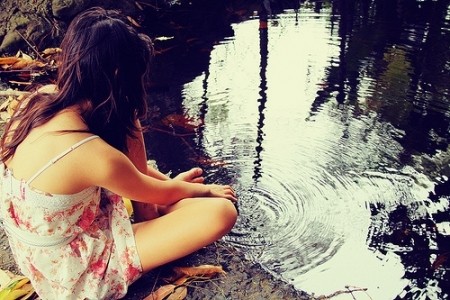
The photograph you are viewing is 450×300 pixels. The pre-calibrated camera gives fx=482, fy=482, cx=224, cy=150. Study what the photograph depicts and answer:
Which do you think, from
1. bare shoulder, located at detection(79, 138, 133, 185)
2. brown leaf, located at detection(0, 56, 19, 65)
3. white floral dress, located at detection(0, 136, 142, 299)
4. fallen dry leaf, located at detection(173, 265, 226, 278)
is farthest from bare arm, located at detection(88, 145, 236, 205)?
brown leaf, located at detection(0, 56, 19, 65)

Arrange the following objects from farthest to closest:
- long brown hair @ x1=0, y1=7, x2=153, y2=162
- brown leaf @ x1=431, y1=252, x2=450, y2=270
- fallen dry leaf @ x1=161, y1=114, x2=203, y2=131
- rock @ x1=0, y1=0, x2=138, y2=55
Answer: rock @ x1=0, y1=0, x2=138, y2=55 → fallen dry leaf @ x1=161, y1=114, x2=203, y2=131 → brown leaf @ x1=431, y1=252, x2=450, y2=270 → long brown hair @ x1=0, y1=7, x2=153, y2=162

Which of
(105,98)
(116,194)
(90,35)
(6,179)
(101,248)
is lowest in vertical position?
(101,248)

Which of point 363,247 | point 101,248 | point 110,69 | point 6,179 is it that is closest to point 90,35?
point 110,69

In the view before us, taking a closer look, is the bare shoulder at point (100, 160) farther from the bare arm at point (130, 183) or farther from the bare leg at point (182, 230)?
the bare leg at point (182, 230)

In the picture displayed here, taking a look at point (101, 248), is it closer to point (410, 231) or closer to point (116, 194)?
point (116, 194)

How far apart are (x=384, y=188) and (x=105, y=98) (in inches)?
92.1

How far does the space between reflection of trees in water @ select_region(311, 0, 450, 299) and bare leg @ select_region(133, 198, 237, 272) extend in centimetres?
130

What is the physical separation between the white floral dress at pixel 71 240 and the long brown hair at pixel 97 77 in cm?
14

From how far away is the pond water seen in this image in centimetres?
291

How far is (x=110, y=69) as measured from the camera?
182 centimetres

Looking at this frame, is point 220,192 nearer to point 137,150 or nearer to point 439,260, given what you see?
point 137,150

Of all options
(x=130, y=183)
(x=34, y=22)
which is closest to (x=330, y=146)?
(x=130, y=183)

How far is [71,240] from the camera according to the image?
202cm

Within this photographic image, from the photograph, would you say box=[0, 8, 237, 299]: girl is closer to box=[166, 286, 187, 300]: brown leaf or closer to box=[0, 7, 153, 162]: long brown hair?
box=[0, 7, 153, 162]: long brown hair
